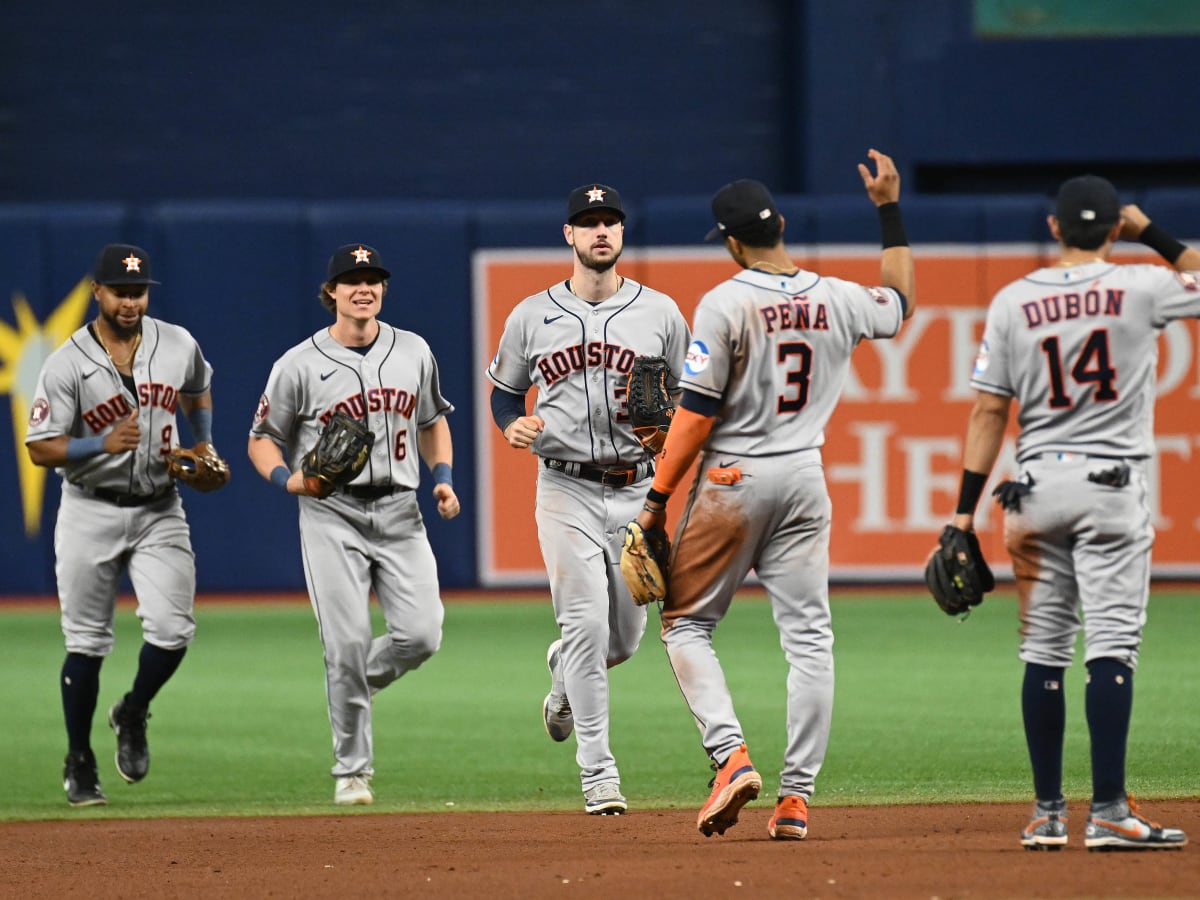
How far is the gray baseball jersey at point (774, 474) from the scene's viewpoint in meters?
5.17

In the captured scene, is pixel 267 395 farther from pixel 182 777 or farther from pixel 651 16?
pixel 651 16

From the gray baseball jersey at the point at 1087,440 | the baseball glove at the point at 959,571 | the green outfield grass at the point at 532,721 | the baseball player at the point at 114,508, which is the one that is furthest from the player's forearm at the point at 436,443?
the gray baseball jersey at the point at 1087,440

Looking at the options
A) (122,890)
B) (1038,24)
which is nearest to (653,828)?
(122,890)

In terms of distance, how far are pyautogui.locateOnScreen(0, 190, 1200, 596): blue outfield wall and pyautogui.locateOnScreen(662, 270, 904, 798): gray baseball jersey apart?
7.54 meters

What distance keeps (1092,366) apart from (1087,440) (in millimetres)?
193

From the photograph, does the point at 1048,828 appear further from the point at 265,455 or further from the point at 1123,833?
→ the point at 265,455

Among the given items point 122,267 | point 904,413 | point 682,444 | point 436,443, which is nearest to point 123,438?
point 122,267

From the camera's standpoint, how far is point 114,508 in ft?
22.8

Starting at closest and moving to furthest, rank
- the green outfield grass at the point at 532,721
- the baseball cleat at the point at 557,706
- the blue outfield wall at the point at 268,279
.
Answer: the baseball cleat at the point at 557,706 < the green outfield grass at the point at 532,721 < the blue outfield wall at the point at 268,279

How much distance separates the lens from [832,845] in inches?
203

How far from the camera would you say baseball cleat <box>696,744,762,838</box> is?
5.03 m

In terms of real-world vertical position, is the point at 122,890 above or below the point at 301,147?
below

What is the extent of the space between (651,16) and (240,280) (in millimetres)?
4734

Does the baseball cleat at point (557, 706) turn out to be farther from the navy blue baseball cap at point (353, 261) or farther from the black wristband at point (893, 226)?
the black wristband at point (893, 226)
